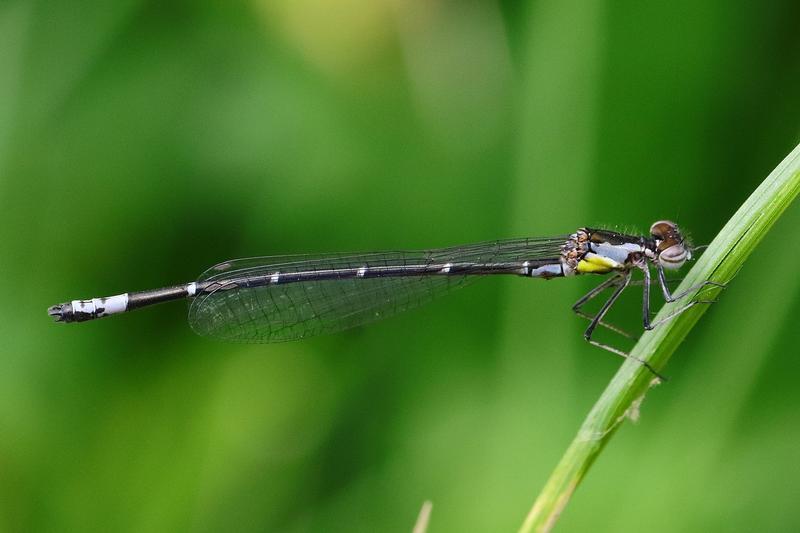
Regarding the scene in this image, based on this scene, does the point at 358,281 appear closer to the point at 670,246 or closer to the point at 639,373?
the point at 670,246

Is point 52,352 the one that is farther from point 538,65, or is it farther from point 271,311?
point 538,65

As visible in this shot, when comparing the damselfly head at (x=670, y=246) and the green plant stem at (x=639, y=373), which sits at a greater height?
the damselfly head at (x=670, y=246)

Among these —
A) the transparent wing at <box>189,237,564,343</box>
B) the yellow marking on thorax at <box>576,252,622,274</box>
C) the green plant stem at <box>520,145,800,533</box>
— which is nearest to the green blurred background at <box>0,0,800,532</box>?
the transparent wing at <box>189,237,564,343</box>

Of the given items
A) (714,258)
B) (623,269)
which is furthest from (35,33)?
(714,258)

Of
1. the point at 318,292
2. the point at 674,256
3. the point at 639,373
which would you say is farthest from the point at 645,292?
the point at 318,292

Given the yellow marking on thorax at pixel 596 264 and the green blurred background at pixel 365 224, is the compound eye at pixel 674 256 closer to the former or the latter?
the yellow marking on thorax at pixel 596 264

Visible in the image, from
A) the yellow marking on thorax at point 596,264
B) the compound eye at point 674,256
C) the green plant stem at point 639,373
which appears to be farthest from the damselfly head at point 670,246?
the green plant stem at point 639,373
